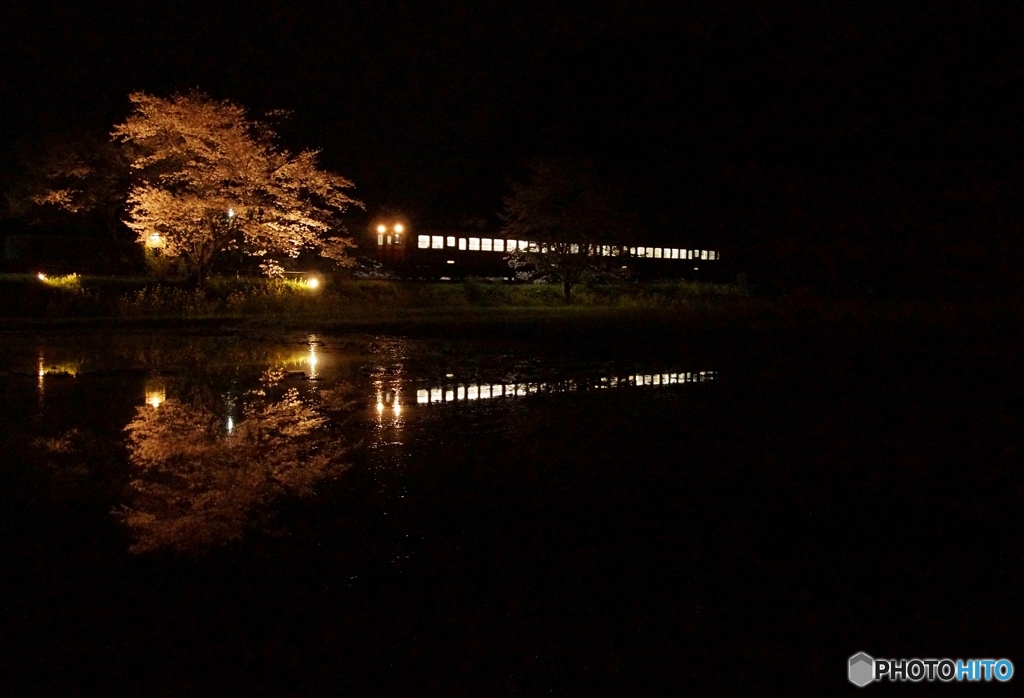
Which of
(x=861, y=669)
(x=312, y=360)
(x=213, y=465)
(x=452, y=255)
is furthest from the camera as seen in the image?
(x=452, y=255)

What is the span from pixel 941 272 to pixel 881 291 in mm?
5053

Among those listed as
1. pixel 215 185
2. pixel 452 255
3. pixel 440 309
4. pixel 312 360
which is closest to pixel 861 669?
pixel 312 360

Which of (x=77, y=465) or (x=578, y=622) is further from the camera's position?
(x=77, y=465)

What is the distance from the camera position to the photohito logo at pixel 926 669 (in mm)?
3961

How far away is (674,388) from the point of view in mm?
13055

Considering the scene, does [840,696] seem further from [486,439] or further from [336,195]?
[336,195]

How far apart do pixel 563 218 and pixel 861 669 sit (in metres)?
31.9

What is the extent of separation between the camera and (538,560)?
5266 mm

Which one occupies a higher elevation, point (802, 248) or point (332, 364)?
point (802, 248)

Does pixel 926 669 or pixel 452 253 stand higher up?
pixel 452 253

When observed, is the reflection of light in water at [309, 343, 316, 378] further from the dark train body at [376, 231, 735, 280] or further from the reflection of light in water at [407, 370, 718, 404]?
the dark train body at [376, 231, 735, 280]

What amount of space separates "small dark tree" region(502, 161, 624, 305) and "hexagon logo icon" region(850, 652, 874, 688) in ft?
104

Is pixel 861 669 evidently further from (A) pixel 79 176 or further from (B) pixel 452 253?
(B) pixel 452 253

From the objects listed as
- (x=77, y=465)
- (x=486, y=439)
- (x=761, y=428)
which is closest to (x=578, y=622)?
(x=486, y=439)
